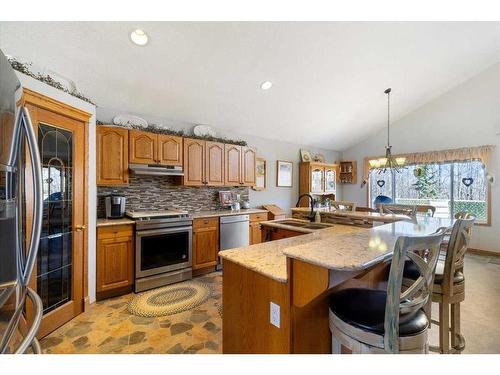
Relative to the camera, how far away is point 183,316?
238 centimetres

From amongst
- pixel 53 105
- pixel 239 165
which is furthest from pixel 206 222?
pixel 53 105

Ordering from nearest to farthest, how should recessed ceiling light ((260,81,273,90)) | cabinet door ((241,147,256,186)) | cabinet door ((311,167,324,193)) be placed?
recessed ceiling light ((260,81,273,90)), cabinet door ((241,147,256,186)), cabinet door ((311,167,324,193))

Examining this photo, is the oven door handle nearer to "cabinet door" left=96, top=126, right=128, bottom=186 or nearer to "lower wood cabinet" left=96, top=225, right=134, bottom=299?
"lower wood cabinet" left=96, top=225, right=134, bottom=299

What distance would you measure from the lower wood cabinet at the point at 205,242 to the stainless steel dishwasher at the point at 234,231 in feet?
0.33

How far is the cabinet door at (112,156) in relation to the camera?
292cm

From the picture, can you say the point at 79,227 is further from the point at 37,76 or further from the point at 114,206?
the point at 37,76

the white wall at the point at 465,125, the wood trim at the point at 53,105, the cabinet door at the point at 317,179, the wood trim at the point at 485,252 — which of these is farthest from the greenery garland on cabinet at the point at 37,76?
the wood trim at the point at 485,252

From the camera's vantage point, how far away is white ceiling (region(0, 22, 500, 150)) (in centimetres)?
244

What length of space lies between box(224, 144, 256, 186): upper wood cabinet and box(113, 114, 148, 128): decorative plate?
4.44 feet

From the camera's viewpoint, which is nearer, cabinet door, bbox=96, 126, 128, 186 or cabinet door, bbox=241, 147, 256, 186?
cabinet door, bbox=96, 126, 128, 186

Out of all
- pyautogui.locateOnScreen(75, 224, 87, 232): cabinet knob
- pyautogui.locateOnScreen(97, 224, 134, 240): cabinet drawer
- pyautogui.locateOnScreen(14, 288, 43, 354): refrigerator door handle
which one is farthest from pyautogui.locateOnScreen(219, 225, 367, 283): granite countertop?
pyautogui.locateOnScreen(97, 224, 134, 240): cabinet drawer

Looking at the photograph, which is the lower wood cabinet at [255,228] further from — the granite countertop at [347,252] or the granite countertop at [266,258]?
the granite countertop at [347,252]
